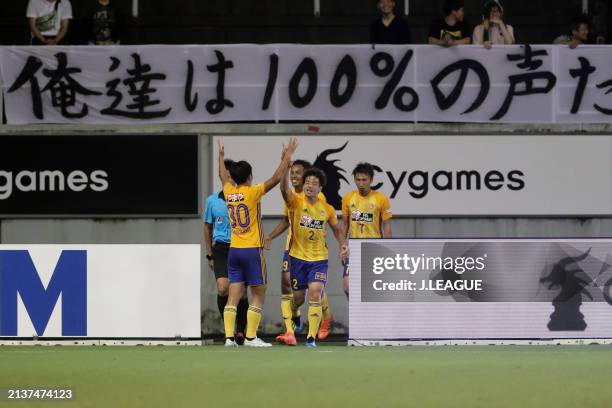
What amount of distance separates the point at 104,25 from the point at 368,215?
543 centimetres

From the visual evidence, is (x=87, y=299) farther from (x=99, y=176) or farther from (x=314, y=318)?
(x=99, y=176)

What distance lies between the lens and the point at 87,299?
1409 centimetres

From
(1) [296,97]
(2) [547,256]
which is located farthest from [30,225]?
(2) [547,256]

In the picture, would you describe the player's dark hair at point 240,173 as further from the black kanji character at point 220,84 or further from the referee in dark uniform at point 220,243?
the black kanji character at point 220,84

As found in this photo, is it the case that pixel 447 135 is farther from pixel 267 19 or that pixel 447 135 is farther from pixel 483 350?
pixel 483 350

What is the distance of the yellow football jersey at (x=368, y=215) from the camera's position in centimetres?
1597

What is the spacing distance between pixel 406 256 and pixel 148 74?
221 inches

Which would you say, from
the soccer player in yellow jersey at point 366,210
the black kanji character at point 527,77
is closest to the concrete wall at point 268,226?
the black kanji character at point 527,77

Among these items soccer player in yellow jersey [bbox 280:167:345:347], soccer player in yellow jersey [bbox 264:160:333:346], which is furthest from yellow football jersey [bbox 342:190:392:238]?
soccer player in yellow jersey [bbox 280:167:345:347]

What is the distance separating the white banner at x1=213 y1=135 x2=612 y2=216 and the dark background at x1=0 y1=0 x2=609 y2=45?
2.38 m

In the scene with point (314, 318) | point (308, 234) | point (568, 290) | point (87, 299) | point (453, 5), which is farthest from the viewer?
point (453, 5)

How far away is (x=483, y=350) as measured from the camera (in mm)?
13195

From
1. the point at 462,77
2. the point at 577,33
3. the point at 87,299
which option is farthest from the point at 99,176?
the point at 577,33

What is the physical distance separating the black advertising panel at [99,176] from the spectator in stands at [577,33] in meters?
5.26
